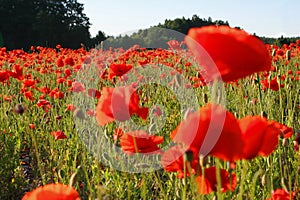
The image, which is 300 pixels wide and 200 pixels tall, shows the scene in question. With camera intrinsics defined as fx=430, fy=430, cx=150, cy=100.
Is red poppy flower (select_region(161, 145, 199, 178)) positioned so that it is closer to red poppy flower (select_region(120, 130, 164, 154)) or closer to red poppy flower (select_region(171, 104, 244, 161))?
red poppy flower (select_region(120, 130, 164, 154))

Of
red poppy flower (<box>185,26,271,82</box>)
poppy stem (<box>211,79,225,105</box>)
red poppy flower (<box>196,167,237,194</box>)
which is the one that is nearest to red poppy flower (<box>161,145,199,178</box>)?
red poppy flower (<box>196,167,237,194</box>)

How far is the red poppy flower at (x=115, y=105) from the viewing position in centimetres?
110

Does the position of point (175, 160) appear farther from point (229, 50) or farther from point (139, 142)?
point (229, 50)

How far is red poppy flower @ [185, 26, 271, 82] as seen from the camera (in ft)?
2.43

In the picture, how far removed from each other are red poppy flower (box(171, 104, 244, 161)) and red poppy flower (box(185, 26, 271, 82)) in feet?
0.24

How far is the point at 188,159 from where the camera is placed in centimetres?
86

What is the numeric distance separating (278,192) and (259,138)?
43 centimetres

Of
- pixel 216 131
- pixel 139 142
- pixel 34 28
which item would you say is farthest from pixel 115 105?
pixel 34 28

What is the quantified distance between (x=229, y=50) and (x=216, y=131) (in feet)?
0.47

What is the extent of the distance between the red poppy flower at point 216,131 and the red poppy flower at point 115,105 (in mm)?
360

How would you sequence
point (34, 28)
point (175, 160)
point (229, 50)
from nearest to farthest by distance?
point (229, 50), point (175, 160), point (34, 28)

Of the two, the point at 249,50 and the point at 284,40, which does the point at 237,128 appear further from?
the point at 284,40

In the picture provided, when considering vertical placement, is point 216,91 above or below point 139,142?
above

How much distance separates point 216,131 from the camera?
75cm
